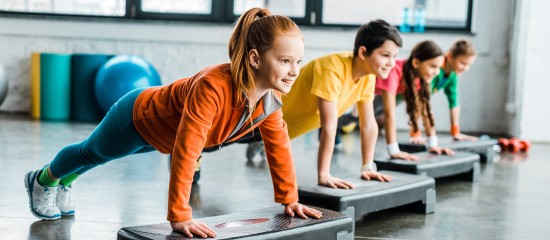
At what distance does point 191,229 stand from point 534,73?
447cm

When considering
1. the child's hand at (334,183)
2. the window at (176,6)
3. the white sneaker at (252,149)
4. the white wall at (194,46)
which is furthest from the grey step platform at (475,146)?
the window at (176,6)

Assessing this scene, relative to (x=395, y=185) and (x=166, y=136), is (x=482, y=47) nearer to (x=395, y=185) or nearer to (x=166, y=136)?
(x=395, y=185)

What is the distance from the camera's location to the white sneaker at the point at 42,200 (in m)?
2.64

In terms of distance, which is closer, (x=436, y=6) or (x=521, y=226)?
(x=521, y=226)

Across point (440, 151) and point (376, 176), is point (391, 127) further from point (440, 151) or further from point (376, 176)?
point (376, 176)

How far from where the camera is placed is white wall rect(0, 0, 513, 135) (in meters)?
6.39

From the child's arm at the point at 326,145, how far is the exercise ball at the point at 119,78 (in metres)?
3.27

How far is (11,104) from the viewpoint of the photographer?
6.77 metres

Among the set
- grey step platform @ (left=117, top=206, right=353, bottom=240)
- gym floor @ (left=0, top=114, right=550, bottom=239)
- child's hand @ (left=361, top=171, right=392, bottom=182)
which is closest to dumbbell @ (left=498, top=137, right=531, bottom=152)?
gym floor @ (left=0, top=114, right=550, bottom=239)

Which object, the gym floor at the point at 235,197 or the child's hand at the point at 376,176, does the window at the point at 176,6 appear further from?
the child's hand at the point at 376,176

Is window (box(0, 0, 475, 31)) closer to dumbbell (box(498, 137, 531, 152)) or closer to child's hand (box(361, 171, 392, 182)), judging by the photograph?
dumbbell (box(498, 137, 531, 152))

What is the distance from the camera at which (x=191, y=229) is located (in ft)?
6.67

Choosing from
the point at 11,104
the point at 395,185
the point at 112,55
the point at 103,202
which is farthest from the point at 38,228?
the point at 11,104

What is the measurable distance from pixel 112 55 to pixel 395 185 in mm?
4144
